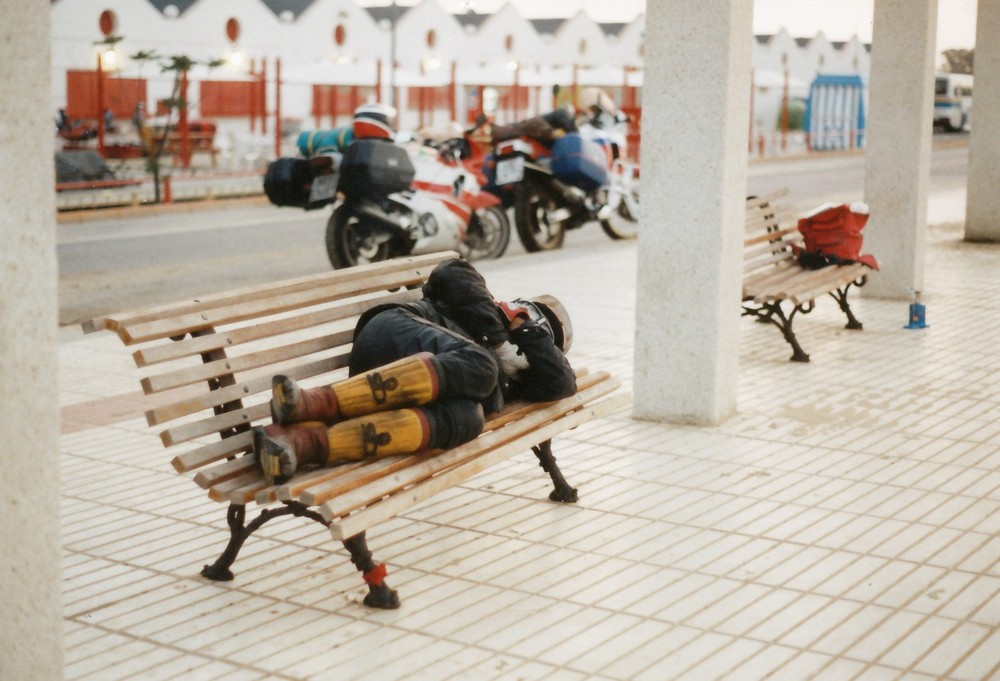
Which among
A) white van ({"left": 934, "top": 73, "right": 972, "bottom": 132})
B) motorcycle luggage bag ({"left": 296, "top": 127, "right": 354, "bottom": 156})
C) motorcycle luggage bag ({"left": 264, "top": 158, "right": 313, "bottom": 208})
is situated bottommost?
motorcycle luggage bag ({"left": 264, "top": 158, "right": 313, "bottom": 208})

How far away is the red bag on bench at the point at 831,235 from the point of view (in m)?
9.36

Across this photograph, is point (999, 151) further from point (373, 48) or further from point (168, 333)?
point (373, 48)

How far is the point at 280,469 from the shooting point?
4172 millimetres

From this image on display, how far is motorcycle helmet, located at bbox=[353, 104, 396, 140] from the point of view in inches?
478

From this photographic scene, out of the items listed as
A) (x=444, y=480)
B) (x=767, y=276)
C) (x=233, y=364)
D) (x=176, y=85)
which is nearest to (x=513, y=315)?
(x=444, y=480)

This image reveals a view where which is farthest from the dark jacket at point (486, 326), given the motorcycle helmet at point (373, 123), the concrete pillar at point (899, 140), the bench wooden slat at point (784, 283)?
the motorcycle helmet at point (373, 123)

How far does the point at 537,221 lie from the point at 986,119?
475 cm

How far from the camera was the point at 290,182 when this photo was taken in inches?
487

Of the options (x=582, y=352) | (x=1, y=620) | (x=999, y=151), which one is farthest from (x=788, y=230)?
(x=1, y=620)

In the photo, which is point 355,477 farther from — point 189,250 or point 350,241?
point 189,250

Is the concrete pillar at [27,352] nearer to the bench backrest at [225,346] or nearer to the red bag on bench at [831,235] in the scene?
the bench backrest at [225,346]

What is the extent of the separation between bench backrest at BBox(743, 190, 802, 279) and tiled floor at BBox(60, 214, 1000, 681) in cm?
177

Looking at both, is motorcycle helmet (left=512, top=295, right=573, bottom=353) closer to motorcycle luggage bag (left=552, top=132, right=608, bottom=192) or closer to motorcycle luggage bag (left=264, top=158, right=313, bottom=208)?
motorcycle luggage bag (left=264, top=158, right=313, bottom=208)

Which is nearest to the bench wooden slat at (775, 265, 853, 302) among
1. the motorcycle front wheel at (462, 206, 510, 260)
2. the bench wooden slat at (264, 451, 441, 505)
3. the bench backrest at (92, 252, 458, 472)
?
the bench backrest at (92, 252, 458, 472)
